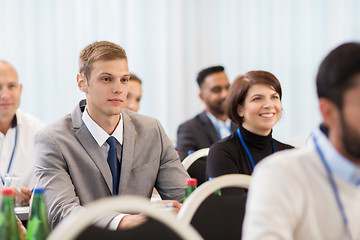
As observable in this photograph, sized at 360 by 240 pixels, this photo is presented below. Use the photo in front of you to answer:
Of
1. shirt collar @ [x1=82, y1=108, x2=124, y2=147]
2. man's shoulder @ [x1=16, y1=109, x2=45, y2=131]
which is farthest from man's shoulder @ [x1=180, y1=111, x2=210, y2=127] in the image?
shirt collar @ [x1=82, y1=108, x2=124, y2=147]

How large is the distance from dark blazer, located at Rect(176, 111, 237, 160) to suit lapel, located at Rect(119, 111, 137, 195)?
1743mm

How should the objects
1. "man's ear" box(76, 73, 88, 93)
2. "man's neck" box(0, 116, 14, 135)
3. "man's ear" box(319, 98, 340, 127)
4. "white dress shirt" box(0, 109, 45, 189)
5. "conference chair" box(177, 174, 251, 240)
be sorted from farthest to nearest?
1. "man's neck" box(0, 116, 14, 135)
2. "white dress shirt" box(0, 109, 45, 189)
3. "man's ear" box(76, 73, 88, 93)
4. "conference chair" box(177, 174, 251, 240)
5. "man's ear" box(319, 98, 340, 127)

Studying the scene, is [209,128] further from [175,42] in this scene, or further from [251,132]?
[175,42]

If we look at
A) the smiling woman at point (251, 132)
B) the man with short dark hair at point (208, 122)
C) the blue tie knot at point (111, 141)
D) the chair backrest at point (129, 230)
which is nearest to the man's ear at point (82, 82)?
the blue tie knot at point (111, 141)

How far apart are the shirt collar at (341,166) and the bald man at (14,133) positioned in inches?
98.3

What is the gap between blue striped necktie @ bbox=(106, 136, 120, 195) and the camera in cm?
234

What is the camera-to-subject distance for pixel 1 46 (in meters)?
5.21

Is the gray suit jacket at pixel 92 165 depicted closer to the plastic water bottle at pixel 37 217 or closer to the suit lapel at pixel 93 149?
the suit lapel at pixel 93 149

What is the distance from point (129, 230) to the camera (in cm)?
127

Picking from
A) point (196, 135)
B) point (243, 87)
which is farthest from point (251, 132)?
point (196, 135)

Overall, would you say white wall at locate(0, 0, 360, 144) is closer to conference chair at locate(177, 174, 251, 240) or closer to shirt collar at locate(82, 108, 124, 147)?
shirt collar at locate(82, 108, 124, 147)

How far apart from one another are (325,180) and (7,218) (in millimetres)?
795

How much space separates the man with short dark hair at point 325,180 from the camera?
118 centimetres

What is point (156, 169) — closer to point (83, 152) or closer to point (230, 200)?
point (83, 152)
